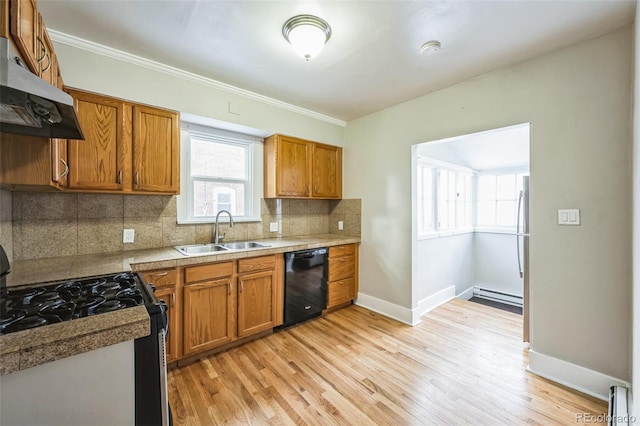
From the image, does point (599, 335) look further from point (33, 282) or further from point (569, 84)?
point (33, 282)

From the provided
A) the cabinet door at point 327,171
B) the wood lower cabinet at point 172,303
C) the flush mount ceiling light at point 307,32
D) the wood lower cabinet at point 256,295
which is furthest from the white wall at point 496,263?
the wood lower cabinet at point 172,303

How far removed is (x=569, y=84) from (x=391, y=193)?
1.74 metres

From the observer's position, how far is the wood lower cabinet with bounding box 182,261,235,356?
85.7 inches

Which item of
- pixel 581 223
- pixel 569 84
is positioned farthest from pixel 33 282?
pixel 569 84

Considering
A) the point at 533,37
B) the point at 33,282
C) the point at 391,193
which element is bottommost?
the point at 33,282

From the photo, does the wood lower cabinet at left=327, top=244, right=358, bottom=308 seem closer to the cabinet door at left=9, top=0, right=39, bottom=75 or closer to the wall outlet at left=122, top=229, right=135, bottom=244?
the wall outlet at left=122, top=229, right=135, bottom=244

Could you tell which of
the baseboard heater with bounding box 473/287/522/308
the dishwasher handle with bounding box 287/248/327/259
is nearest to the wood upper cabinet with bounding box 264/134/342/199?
the dishwasher handle with bounding box 287/248/327/259

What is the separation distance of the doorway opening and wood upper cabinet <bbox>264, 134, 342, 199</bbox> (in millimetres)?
1157

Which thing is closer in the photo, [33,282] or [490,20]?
[33,282]

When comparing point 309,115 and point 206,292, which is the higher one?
point 309,115

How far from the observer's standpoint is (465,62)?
223 cm

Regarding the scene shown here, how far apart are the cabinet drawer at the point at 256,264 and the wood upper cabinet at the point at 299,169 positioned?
825 mm

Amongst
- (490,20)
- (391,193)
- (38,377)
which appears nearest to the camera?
(38,377)

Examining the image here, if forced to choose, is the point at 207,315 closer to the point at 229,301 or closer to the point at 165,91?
the point at 229,301
